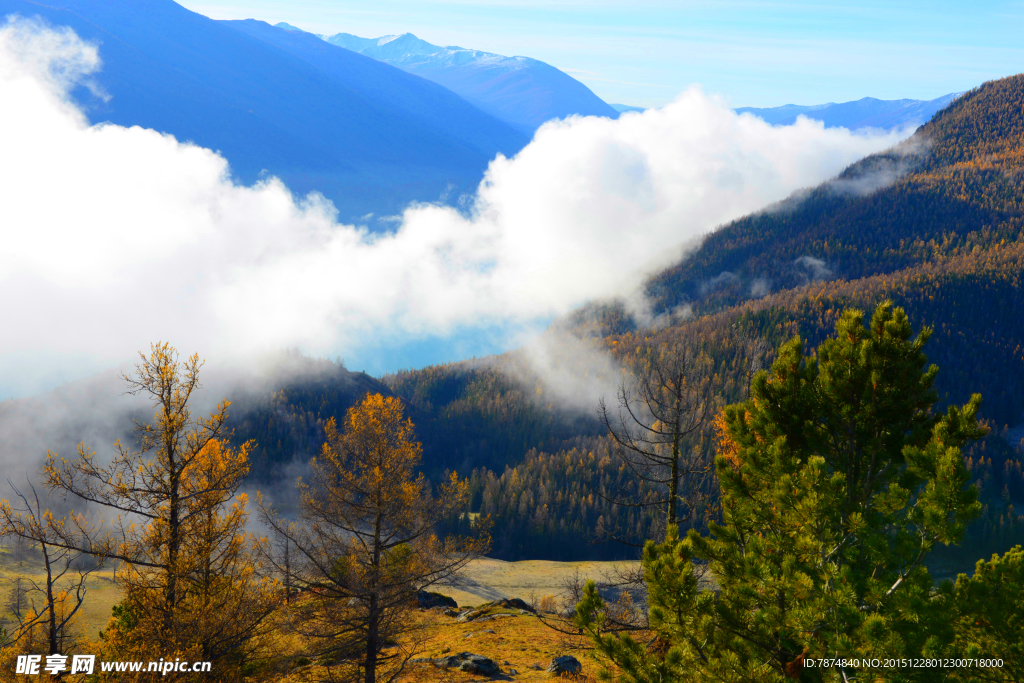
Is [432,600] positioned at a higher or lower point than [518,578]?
higher

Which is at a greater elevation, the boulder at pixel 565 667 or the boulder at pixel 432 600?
the boulder at pixel 565 667

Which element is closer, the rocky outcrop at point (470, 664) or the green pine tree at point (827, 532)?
the green pine tree at point (827, 532)

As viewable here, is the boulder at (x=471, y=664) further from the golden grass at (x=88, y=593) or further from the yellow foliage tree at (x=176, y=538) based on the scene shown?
the golden grass at (x=88, y=593)

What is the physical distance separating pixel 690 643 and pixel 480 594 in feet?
394

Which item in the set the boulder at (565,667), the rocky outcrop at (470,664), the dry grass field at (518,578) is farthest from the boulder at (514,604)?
the dry grass field at (518,578)

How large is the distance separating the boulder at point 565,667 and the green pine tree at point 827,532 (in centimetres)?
2732

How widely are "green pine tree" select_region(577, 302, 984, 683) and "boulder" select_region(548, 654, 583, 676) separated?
89.6 ft

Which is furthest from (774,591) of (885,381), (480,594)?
(480,594)

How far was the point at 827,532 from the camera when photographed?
10484 millimetres

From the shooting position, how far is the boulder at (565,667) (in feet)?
116

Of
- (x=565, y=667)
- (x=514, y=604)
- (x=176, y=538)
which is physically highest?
A: (x=176, y=538)

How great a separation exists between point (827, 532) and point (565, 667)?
30255 millimetres

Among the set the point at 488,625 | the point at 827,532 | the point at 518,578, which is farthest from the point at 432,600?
the point at 827,532

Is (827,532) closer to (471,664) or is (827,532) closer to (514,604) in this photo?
(471,664)
